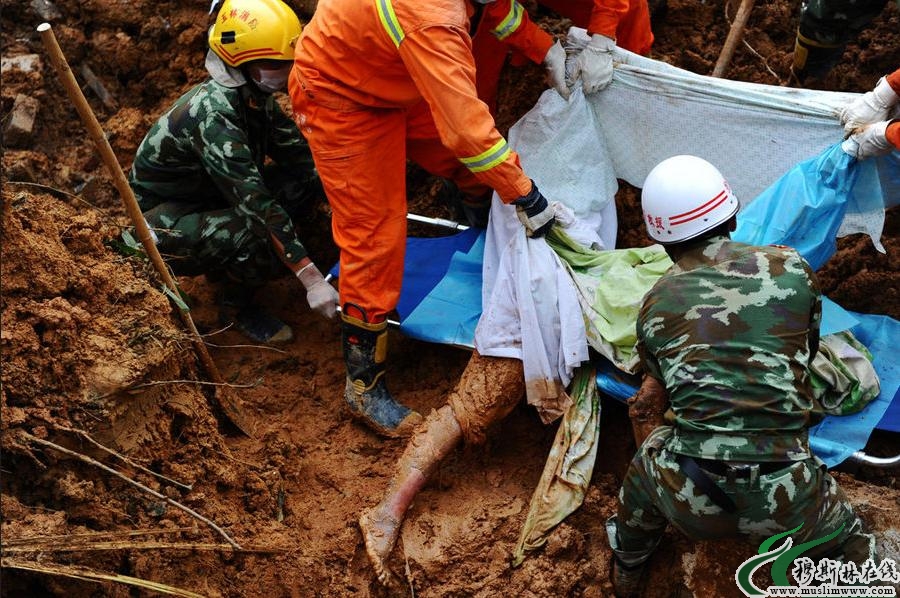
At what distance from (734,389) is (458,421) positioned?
1320 mm

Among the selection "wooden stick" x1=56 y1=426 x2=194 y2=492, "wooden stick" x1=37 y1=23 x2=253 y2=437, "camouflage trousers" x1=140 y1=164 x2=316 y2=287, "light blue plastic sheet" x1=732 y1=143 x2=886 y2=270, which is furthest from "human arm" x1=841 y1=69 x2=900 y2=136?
"wooden stick" x1=56 y1=426 x2=194 y2=492

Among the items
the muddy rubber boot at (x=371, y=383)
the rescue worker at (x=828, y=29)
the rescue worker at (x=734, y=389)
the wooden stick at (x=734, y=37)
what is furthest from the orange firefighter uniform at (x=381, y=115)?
the rescue worker at (x=828, y=29)

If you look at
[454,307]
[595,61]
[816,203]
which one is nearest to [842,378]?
[816,203]

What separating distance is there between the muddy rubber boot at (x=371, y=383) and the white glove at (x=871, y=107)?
2185 millimetres

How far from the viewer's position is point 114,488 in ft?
9.86

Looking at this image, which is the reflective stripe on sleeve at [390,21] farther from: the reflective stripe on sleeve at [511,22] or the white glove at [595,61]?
the white glove at [595,61]

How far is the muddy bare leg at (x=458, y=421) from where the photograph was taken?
138 inches

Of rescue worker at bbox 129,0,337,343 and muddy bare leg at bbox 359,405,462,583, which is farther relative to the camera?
rescue worker at bbox 129,0,337,343

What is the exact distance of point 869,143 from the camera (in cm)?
345

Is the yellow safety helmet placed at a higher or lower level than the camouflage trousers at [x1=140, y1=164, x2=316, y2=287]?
higher

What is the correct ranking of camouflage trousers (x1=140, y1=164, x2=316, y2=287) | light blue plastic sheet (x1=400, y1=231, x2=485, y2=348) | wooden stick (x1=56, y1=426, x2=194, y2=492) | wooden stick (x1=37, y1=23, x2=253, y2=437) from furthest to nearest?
camouflage trousers (x1=140, y1=164, x2=316, y2=287), light blue plastic sheet (x1=400, y1=231, x2=485, y2=348), wooden stick (x1=37, y1=23, x2=253, y2=437), wooden stick (x1=56, y1=426, x2=194, y2=492)

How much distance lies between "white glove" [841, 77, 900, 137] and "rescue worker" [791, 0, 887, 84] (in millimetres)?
1043

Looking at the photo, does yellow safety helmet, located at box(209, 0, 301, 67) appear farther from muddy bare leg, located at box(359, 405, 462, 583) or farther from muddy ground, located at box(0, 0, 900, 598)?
muddy bare leg, located at box(359, 405, 462, 583)

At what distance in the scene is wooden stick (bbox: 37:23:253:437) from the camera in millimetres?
2979
